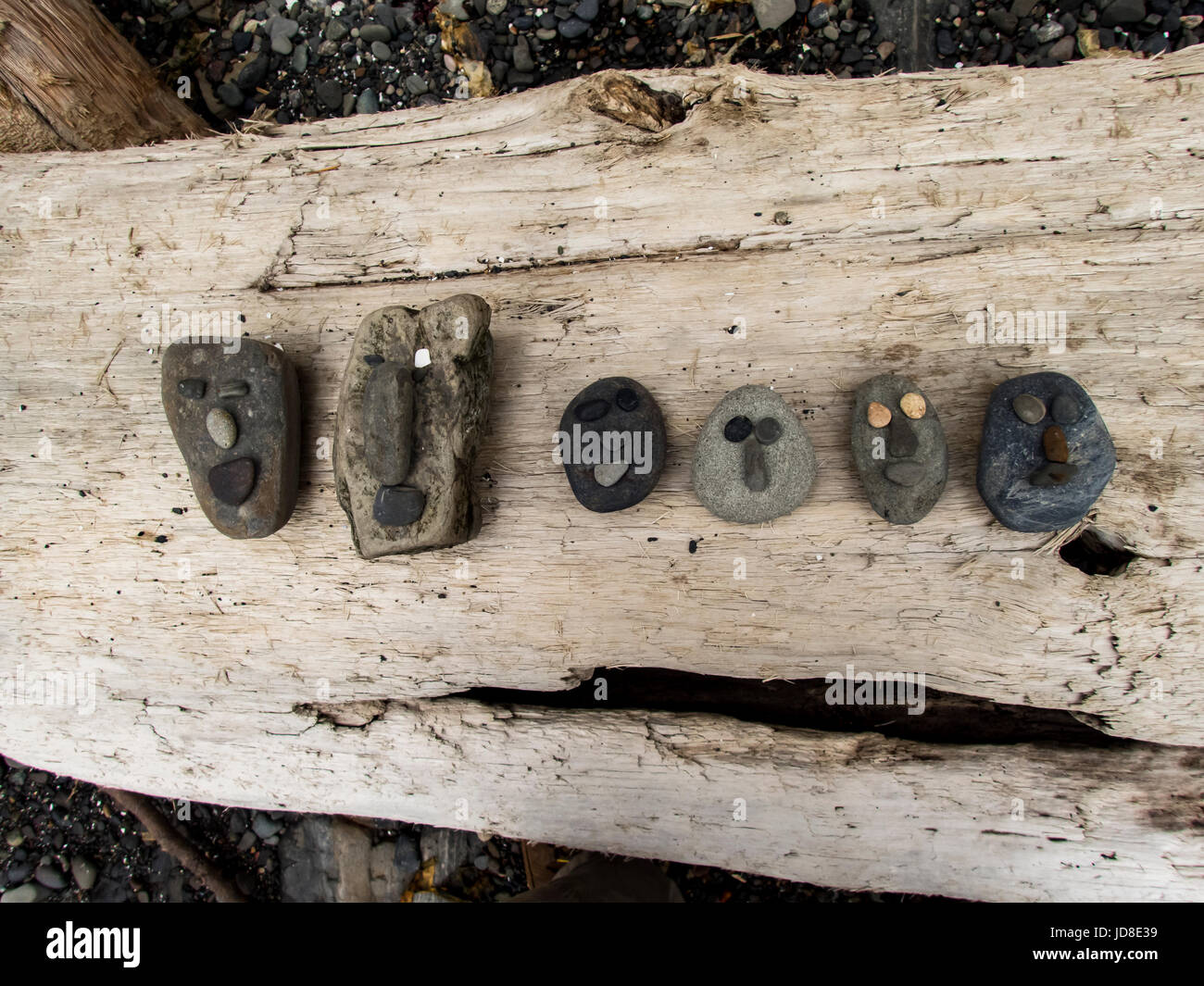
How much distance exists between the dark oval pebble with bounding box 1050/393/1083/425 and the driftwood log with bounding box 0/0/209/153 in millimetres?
4496

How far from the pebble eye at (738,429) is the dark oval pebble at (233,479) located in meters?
2.00

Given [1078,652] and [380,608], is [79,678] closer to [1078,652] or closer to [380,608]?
[380,608]

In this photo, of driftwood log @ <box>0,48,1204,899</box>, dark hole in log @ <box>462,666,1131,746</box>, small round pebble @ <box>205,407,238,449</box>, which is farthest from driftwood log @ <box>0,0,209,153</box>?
dark hole in log @ <box>462,666,1131,746</box>

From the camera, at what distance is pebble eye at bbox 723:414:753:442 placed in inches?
114

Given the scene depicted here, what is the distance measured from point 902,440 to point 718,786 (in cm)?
168

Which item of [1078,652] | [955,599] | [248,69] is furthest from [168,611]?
[1078,652]

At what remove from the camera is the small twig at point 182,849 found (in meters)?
4.27

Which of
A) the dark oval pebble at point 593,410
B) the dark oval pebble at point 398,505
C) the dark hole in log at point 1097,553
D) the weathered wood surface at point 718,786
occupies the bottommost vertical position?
the weathered wood surface at point 718,786

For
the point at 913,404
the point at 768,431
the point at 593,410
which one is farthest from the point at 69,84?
the point at 913,404

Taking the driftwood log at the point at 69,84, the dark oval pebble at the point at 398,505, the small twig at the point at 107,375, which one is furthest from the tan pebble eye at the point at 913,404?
the driftwood log at the point at 69,84

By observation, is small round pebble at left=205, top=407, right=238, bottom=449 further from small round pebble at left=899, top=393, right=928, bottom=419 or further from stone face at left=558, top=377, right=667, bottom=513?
small round pebble at left=899, top=393, right=928, bottom=419

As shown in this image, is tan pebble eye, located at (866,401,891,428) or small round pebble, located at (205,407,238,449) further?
small round pebble, located at (205,407,238,449)

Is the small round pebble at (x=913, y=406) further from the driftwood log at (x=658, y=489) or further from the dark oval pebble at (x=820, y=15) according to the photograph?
the dark oval pebble at (x=820, y=15)

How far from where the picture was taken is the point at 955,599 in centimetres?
305
